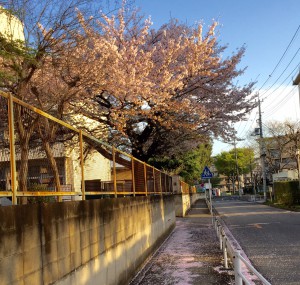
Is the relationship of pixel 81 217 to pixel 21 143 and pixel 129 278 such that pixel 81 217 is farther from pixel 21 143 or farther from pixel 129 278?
pixel 129 278

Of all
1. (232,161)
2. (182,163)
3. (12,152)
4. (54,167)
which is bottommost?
(54,167)

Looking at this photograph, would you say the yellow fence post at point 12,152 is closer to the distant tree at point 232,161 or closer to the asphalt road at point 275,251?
the asphalt road at point 275,251

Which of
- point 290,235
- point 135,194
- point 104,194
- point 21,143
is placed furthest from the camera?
point 290,235

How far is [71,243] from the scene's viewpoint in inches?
209

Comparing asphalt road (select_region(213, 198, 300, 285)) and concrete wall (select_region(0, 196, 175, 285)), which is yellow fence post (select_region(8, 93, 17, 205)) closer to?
concrete wall (select_region(0, 196, 175, 285))

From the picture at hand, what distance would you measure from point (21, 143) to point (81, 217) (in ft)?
4.46

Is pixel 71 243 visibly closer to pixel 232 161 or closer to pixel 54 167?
pixel 54 167

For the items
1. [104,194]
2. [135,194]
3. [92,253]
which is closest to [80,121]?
[135,194]

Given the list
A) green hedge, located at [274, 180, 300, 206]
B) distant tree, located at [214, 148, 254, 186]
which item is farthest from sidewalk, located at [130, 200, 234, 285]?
distant tree, located at [214, 148, 254, 186]

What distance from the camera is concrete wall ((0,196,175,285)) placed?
150 inches

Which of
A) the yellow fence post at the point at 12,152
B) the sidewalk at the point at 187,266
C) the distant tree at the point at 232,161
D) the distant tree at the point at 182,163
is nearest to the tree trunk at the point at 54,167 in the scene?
the yellow fence post at the point at 12,152

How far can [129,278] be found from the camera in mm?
8414

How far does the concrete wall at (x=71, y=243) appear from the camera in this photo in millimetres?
3820

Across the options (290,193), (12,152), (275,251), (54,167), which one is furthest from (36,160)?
(290,193)
